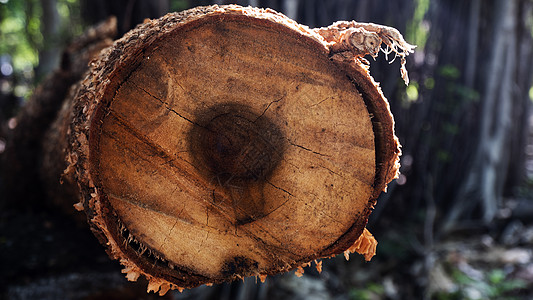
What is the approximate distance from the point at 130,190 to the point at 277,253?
458 millimetres

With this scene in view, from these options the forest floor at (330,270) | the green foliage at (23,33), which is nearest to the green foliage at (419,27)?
the forest floor at (330,270)

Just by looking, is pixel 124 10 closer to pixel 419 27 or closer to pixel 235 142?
pixel 235 142

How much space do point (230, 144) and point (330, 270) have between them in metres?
2.31

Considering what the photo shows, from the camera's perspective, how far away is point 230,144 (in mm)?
1062

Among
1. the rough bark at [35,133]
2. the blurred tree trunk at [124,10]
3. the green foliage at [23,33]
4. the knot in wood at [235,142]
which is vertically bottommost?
the green foliage at [23,33]

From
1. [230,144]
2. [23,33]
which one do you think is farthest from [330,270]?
[23,33]

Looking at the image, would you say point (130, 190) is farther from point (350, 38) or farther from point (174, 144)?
point (350, 38)

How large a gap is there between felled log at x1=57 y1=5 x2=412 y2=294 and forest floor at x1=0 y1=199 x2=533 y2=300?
0.82m

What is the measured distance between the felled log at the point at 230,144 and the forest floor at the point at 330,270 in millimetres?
824

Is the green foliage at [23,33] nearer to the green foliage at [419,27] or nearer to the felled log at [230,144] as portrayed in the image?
the green foliage at [419,27]

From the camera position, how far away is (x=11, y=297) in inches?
61.6

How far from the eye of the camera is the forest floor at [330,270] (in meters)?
1.67

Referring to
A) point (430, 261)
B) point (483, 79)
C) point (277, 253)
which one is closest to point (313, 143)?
point (277, 253)

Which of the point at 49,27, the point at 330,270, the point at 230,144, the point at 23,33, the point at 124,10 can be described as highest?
the point at 230,144
